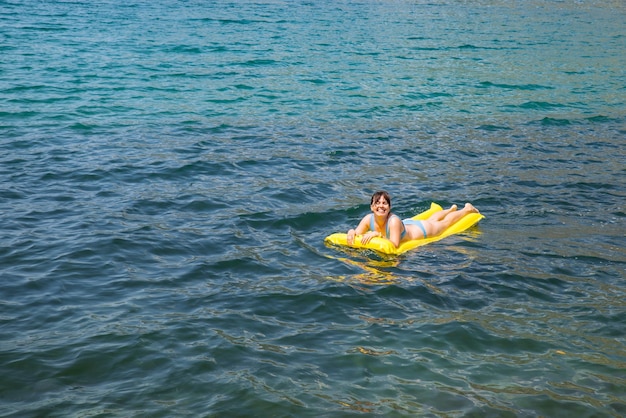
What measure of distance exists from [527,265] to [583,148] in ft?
23.9

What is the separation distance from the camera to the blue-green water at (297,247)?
625 centimetres

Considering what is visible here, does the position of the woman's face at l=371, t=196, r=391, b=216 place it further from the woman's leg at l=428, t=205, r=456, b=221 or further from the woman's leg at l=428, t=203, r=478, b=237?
the woman's leg at l=428, t=205, r=456, b=221

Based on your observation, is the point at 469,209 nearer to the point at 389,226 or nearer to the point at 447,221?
the point at 447,221

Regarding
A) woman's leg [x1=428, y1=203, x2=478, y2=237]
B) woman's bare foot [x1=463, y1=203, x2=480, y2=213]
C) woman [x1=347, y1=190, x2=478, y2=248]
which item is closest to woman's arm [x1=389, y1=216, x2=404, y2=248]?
woman [x1=347, y1=190, x2=478, y2=248]

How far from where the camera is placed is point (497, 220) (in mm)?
10812

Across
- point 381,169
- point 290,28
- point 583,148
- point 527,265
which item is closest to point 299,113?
point 381,169

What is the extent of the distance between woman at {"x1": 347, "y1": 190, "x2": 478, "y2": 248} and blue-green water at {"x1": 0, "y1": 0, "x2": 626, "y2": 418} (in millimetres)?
246

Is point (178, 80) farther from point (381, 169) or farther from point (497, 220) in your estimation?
point (497, 220)

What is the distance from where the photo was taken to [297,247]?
965cm

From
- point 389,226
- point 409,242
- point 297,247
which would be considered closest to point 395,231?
point 389,226

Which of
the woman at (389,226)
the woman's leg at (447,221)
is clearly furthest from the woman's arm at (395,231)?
the woman's leg at (447,221)

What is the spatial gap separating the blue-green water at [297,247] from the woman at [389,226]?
25 cm

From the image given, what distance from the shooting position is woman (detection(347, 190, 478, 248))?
942 cm

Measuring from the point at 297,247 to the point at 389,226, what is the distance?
1.24 meters
